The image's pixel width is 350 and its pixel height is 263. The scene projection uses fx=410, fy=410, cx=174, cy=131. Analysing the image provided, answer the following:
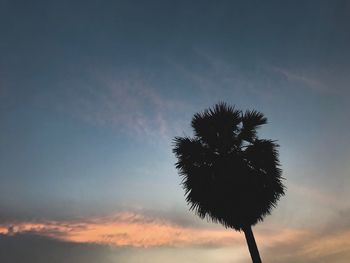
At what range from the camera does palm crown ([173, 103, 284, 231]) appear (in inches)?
773

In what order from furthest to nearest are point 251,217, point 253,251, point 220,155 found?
point 220,155, point 251,217, point 253,251

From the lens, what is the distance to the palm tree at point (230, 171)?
19609mm

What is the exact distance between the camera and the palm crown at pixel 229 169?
19641mm

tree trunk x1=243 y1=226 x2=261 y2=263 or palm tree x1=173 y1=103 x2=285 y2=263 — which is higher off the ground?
palm tree x1=173 y1=103 x2=285 y2=263

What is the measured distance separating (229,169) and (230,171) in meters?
0.13

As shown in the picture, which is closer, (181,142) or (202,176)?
(202,176)

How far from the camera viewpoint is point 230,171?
2019 centimetres

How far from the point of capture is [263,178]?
66.0ft

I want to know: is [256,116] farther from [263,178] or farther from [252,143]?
[263,178]

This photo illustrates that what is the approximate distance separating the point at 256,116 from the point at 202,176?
15.5 feet

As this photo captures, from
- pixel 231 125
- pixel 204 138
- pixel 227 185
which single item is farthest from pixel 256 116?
pixel 227 185

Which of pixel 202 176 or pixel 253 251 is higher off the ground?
pixel 202 176

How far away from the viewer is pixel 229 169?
2028cm

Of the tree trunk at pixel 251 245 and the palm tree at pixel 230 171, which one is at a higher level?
the palm tree at pixel 230 171
